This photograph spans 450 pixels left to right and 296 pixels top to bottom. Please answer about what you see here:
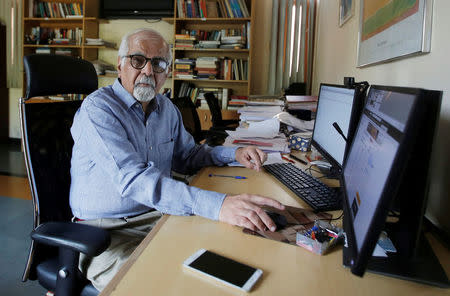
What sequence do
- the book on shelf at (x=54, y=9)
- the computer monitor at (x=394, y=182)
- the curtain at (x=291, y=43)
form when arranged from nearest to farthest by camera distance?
1. the computer monitor at (x=394, y=182)
2. the curtain at (x=291, y=43)
3. the book on shelf at (x=54, y=9)

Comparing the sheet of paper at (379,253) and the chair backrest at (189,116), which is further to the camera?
the chair backrest at (189,116)

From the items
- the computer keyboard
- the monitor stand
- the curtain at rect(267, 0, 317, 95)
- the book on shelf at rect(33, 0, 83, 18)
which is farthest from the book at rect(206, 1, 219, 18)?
the monitor stand

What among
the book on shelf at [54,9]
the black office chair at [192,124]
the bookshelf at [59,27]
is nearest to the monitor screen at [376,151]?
the black office chair at [192,124]

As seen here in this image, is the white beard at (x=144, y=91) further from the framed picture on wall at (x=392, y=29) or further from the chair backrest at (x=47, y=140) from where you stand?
the framed picture on wall at (x=392, y=29)

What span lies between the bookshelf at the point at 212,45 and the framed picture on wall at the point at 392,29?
2.46m

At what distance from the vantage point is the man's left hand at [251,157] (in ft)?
4.60

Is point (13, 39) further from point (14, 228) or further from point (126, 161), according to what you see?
point (126, 161)

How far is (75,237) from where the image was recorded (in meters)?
0.88

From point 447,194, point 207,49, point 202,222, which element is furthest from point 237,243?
point 207,49

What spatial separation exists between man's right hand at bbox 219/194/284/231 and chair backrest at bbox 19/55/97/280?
2.12ft

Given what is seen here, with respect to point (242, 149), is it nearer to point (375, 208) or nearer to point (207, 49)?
point (375, 208)

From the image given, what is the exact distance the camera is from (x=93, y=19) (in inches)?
173

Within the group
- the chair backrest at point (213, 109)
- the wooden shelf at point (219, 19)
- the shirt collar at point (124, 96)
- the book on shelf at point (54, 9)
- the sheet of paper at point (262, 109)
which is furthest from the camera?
the book on shelf at point (54, 9)

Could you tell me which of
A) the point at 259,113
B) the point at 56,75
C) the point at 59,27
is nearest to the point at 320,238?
the point at 56,75
